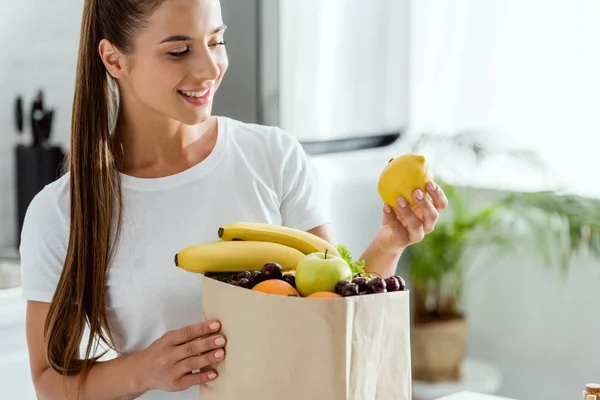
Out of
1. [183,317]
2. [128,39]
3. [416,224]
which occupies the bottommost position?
[183,317]

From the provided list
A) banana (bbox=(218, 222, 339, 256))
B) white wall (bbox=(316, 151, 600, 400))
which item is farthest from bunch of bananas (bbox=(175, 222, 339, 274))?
white wall (bbox=(316, 151, 600, 400))

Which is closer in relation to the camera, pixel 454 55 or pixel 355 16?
pixel 355 16

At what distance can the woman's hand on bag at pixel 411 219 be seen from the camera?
4.38 feet

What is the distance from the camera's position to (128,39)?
1434 millimetres

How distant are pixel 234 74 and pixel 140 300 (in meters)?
1.16

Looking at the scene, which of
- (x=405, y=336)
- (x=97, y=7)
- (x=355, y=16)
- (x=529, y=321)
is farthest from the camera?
(x=529, y=321)

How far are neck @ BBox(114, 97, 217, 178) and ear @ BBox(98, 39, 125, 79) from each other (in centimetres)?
8

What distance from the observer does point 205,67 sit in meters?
1.36

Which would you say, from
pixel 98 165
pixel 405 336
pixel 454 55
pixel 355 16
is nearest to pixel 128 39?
pixel 98 165

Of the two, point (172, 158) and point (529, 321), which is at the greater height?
point (172, 158)

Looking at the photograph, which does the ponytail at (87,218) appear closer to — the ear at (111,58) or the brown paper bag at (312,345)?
the ear at (111,58)

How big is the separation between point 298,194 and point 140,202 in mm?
260

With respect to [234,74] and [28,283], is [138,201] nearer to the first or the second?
[28,283]

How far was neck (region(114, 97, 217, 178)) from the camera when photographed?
5.03 ft
